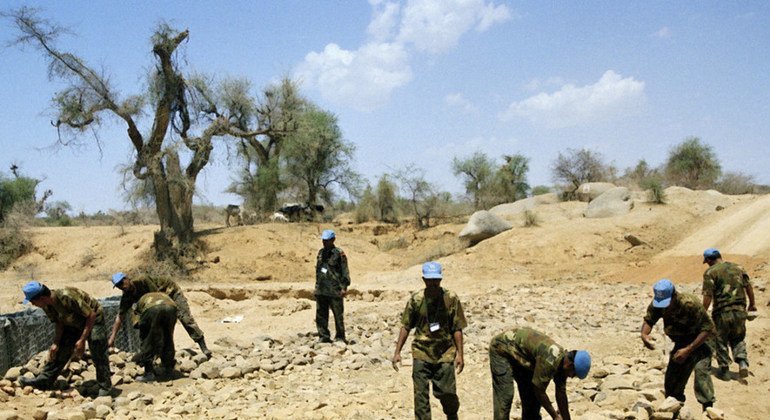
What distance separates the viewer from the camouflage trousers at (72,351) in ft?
20.1

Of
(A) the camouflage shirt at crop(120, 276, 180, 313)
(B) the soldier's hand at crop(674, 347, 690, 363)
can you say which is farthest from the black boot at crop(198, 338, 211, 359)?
(B) the soldier's hand at crop(674, 347, 690, 363)

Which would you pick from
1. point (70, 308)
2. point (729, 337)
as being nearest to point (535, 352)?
point (729, 337)

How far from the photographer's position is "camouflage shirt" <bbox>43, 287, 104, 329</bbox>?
5.87 m

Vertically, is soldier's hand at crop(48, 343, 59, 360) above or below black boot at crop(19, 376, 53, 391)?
above

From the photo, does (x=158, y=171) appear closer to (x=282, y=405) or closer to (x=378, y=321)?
(x=378, y=321)

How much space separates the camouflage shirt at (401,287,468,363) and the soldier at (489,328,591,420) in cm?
36

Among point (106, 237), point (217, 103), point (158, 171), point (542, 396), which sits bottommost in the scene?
point (542, 396)

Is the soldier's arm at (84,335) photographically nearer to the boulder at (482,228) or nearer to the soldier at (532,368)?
the soldier at (532,368)

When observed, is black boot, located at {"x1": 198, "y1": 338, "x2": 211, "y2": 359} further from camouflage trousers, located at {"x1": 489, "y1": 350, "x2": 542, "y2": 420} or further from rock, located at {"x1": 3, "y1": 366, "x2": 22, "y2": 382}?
camouflage trousers, located at {"x1": 489, "y1": 350, "x2": 542, "y2": 420}

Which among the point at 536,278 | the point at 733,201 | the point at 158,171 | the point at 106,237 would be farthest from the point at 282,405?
the point at 733,201

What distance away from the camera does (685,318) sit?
5.39 m

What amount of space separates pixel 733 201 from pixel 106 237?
24.0 meters

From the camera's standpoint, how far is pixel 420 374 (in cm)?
498

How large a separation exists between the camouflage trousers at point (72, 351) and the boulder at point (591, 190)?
2465 centimetres
